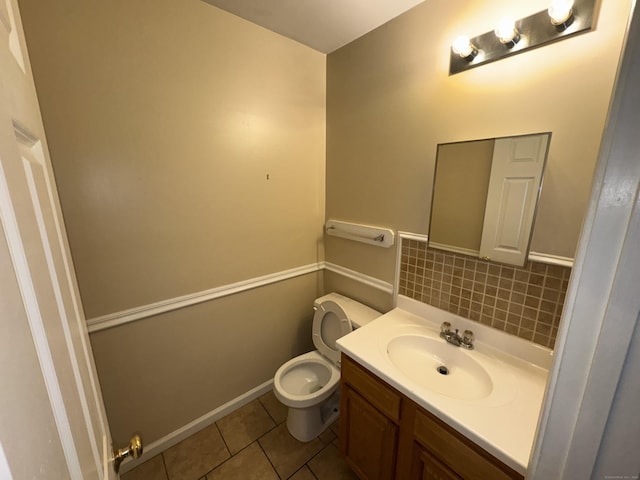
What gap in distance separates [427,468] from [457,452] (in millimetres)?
193

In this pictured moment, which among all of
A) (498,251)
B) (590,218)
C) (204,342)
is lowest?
(204,342)

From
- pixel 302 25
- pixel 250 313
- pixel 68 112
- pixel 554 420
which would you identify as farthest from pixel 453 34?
pixel 250 313

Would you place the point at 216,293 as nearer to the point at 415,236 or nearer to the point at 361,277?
the point at 361,277

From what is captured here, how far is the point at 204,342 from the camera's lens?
161cm

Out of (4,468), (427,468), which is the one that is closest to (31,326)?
(4,468)

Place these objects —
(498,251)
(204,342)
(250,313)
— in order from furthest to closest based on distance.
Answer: (250,313)
(204,342)
(498,251)

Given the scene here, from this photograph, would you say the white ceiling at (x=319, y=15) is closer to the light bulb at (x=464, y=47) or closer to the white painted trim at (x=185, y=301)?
the light bulb at (x=464, y=47)

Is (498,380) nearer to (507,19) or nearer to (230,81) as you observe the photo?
(507,19)

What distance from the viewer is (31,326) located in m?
0.30

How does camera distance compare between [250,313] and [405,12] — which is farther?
[250,313]

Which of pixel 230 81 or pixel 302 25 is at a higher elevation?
pixel 302 25

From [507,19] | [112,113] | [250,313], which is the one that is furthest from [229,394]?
[507,19]

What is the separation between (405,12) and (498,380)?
1809 mm

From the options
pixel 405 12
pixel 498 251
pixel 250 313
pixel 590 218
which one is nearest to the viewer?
pixel 590 218
